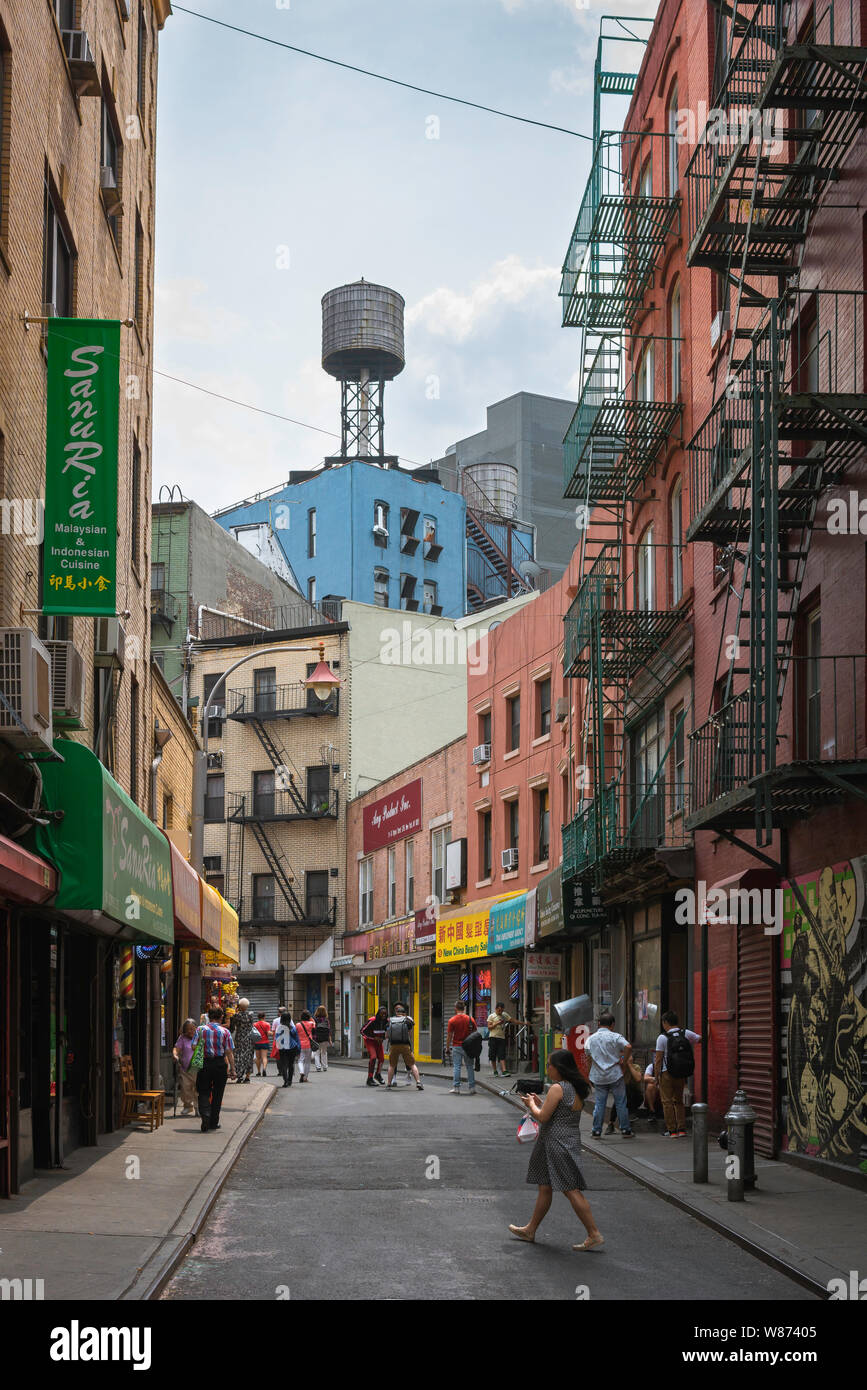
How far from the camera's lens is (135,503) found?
23453 mm

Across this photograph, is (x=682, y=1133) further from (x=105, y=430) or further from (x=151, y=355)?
(x=151, y=355)

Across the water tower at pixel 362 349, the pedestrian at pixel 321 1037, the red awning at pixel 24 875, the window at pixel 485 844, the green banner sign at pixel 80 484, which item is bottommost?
the pedestrian at pixel 321 1037

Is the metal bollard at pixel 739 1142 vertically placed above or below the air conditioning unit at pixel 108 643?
below

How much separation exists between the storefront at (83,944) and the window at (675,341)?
452 inches

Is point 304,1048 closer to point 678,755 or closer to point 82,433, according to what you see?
point 678,755

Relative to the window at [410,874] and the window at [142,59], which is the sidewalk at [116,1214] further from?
the window at [410,874]

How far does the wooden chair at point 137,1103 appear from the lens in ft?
66.8

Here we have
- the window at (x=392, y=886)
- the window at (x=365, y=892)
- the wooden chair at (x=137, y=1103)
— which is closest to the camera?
the wooden chair at (x=137, y=1103)

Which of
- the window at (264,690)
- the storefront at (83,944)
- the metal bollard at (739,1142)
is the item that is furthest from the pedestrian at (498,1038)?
the window at (264,690)

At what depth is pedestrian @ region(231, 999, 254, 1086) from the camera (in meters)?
30.8

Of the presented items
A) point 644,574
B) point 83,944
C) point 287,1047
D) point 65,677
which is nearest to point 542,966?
point 287,1047

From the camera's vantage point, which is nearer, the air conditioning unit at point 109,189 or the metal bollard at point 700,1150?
the metal bollard at point 700,1150

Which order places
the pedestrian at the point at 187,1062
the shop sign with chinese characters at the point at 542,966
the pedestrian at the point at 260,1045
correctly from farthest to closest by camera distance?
1. the pedestrian at the point at 260,1045
2. the shop sign with chinese characters at the point at 542,966
3. the pedestrian at the point at 187,1062

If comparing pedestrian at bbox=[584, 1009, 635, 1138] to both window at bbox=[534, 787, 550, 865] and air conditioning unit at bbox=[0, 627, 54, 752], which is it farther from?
window at bbox=[534, 787, 550, 865]
